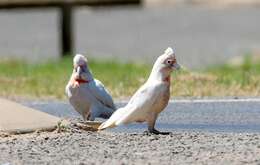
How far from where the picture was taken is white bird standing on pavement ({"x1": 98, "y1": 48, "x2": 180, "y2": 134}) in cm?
787

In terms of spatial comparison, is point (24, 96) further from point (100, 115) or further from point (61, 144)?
point (61, 144)

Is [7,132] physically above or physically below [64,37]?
below

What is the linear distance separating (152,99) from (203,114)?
6.22ft

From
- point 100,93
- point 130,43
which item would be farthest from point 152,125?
point 130,43

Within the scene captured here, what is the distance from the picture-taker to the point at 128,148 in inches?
295

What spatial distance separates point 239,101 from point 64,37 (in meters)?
6.75

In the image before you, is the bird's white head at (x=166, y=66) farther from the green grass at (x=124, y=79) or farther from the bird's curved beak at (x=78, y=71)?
the green grass at (x=124, y=79)

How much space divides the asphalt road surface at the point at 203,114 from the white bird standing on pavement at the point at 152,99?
71cm

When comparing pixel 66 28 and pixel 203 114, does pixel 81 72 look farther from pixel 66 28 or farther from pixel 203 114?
pixel 66 28

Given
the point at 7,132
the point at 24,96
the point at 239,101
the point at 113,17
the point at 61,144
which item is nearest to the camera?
the point at 61,144

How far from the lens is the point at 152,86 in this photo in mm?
7914

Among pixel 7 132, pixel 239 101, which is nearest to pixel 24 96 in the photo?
pixel 239 101

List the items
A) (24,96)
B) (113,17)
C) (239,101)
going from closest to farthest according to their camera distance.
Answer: (239,101) < (24,96) < (113,17)

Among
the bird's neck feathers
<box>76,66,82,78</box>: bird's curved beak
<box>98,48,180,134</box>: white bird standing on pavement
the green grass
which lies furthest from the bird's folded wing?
the green grass
